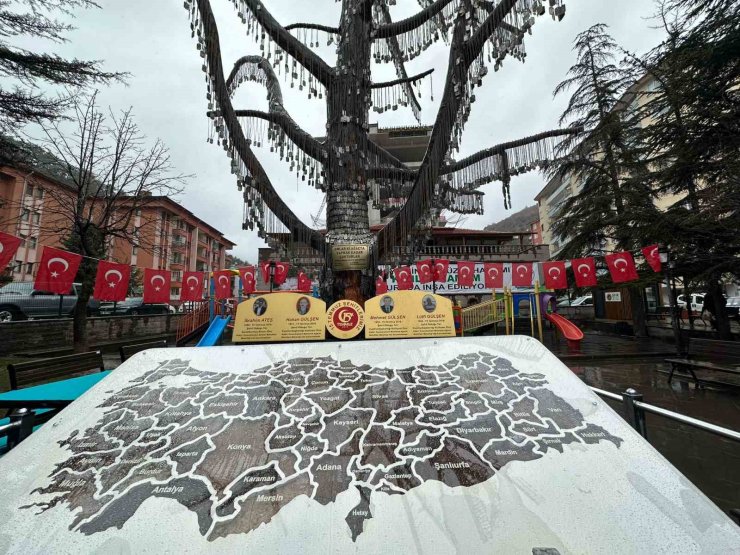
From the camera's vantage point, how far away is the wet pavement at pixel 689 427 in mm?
3119

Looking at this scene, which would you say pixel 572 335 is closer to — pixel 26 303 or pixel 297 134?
pixel 297 134

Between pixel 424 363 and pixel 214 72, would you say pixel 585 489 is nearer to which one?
pixel 424 363

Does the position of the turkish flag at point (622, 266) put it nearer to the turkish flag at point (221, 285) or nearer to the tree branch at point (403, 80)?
the tree branch at point (403, 80)

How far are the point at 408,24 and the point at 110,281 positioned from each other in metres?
9.09

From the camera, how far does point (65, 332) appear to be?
1195 centimetres

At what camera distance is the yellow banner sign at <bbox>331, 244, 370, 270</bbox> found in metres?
4.73

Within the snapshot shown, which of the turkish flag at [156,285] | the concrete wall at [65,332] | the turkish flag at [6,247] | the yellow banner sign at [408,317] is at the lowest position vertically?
the concrete wall at [65,332]

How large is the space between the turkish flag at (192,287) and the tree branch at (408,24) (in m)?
9.80

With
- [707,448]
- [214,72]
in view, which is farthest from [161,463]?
[707,448]

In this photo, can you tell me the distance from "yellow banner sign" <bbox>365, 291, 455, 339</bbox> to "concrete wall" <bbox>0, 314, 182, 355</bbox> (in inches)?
530

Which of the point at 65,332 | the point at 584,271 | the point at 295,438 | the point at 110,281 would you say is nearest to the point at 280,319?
the point at 295,438

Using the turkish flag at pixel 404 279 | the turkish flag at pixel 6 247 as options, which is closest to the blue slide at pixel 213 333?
the turkish flag at pixel 6 247

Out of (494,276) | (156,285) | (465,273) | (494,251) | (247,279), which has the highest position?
(494,251)

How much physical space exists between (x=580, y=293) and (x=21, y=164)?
21920 mm
